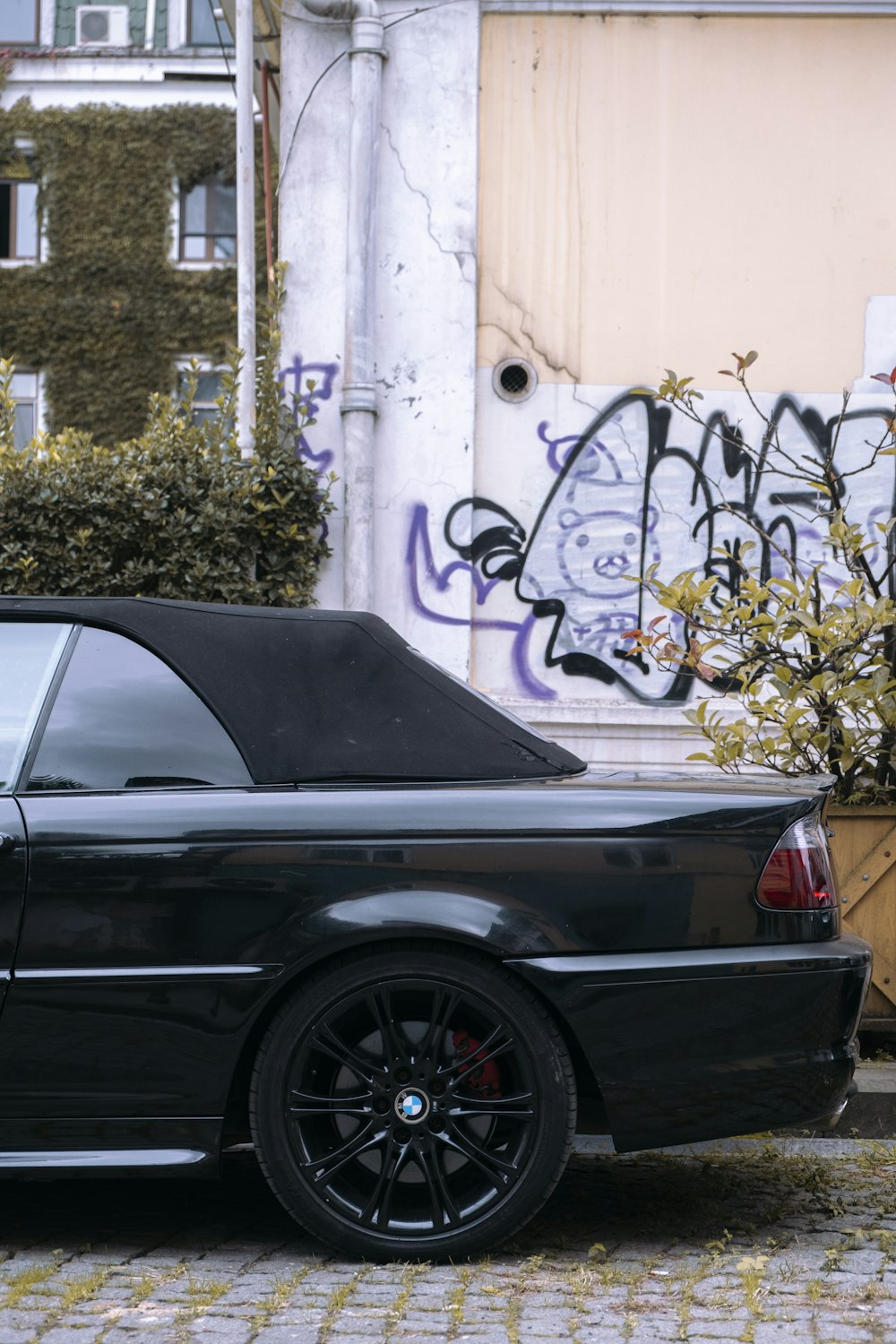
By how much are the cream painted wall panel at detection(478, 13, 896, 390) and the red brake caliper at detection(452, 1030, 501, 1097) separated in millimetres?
5810

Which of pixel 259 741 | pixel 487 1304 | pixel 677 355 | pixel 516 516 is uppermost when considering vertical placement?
pixel 677 355

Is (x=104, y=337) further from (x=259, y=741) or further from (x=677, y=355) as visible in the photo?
(x=259, y=741)

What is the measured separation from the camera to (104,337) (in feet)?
88.2

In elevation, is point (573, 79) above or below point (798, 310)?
above

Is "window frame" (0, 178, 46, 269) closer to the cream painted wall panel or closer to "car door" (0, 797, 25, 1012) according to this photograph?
the cream painted wall panel

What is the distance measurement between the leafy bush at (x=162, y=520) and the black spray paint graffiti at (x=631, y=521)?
37.1 inches

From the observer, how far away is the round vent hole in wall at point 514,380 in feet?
28.6

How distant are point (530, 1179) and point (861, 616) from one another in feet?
8.77

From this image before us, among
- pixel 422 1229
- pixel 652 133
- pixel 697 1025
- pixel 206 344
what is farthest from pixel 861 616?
pixel 206 344

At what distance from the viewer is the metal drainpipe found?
8.49 meters

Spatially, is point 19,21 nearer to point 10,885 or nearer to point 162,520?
point 162,520

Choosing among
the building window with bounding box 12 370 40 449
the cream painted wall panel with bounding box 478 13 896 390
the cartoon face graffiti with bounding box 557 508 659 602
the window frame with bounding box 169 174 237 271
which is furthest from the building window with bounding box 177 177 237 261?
the cartoon face graffiti with bounding box 557 508 659 602

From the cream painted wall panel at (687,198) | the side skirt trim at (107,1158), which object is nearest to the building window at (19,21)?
the cream painted wall panel at (687,198)

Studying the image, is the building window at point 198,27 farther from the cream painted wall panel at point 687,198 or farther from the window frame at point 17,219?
Result: the cream painted wall panel at point 687,198
